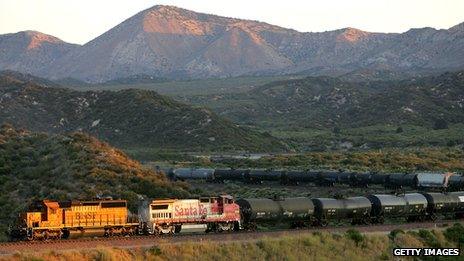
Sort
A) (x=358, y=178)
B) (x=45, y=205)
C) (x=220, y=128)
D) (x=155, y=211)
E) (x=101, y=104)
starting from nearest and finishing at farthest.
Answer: (x=45, y=205)
(x=155, y=211)
(x=358, y=178)
(x=220, y=128)
(x=101, y=104)

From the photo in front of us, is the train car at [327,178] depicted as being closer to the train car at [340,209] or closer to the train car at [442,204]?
the train car at [442,204]

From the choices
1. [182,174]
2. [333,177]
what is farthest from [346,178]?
[182,174]

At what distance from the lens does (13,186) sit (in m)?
65.1

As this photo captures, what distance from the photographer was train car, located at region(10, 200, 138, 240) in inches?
1686

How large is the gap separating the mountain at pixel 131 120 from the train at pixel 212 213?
105m

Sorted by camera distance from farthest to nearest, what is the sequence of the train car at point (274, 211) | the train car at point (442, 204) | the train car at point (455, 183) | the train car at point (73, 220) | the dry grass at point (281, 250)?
the train car at point (455, 183)
the train car at point (442, 204)
the train car at point (274, 211)
the train car at point (73, 220)
the dry grass at point (281, 250)

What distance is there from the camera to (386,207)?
55469 mm

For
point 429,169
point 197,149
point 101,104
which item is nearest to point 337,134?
point 197,149

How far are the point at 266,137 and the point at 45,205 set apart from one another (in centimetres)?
13865

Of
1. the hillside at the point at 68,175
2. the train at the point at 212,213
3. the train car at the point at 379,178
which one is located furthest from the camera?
the train car at the point at 379,178

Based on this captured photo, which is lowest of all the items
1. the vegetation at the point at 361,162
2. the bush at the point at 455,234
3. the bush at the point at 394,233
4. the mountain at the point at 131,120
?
the bush at the point at 455,234

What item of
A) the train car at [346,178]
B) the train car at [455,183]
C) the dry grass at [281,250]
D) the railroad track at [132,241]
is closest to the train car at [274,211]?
the railroad track at [132,241]

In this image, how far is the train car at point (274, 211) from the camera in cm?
5016

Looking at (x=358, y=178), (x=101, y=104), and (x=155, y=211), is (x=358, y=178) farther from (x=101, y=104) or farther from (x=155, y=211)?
(x=101, y=104)
